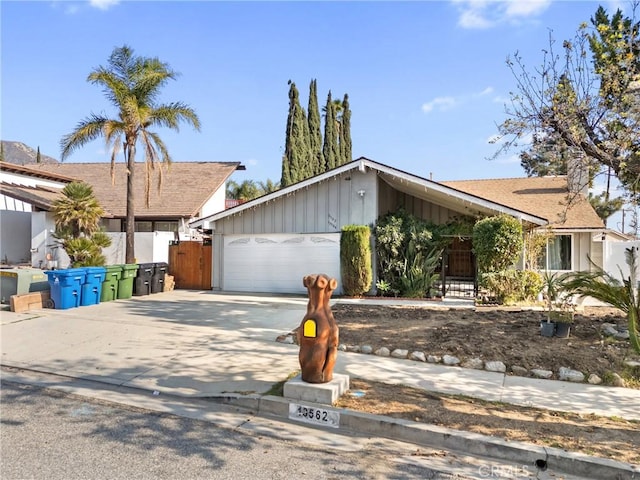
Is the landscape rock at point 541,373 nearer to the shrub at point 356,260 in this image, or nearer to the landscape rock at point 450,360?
the landscape rock at point 450,360

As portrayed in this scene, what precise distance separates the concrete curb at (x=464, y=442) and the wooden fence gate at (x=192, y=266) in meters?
11.9

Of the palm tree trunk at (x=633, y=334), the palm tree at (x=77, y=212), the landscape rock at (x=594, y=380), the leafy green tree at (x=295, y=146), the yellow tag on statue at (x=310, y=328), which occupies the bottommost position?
the landscape rock at (x=594, y=380)

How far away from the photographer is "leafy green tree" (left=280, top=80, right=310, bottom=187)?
90.7 ft

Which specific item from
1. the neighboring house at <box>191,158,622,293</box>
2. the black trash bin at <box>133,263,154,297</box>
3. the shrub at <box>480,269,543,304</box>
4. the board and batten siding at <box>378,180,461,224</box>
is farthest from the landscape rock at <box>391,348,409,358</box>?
the black trash bin at <box>133,263,154,297</box>

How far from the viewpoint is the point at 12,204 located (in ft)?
62.3

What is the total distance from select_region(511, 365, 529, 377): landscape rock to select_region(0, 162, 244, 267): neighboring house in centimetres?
1247

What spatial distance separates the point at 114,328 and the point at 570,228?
52.4 feet

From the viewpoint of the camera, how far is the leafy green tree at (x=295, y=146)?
90.7 feet

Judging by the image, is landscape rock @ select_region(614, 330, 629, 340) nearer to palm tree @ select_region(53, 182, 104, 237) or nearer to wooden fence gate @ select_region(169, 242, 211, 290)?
wooden fence gate @ select_region(169, 242, 211, 290)

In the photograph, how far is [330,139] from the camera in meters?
33.4

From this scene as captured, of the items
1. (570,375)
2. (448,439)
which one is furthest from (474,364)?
(448,439)

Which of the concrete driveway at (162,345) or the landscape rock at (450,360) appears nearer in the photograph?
the concrete driveway at (162,345)

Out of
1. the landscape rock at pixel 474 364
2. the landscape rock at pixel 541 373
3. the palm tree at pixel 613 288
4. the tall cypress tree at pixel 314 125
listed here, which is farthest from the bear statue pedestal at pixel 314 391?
the tall cypress tree at pixel 314 125

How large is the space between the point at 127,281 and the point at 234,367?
27.4 ft
